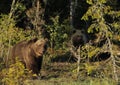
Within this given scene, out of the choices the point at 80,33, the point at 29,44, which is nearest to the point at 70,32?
the point at 80,33

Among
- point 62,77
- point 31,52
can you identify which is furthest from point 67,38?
point 62,77

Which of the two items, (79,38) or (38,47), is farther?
(79,38)

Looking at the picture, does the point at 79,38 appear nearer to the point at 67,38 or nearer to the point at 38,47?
the point at 67,38

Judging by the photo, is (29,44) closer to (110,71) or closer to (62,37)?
(110,71)

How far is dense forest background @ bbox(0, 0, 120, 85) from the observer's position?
10.4 meters

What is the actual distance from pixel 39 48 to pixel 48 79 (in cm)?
106

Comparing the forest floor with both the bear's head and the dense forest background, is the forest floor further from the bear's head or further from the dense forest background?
the bear's head

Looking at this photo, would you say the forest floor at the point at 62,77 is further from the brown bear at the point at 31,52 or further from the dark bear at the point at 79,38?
the dark bear at the point at 79,38

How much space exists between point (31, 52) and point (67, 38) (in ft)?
18.4

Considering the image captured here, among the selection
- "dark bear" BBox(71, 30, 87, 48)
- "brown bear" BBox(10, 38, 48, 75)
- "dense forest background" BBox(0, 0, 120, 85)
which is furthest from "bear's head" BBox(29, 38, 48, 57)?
"dark bear" BBox(71, 30, 87, 48)

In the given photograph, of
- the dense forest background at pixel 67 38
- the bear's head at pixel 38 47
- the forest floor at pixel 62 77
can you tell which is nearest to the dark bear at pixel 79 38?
the dense forest background at pixel 67 38

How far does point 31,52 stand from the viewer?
43.2 feet

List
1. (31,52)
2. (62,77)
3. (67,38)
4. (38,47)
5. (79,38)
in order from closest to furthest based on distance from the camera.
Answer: (62,77)
(38,47)
(31,52)
(67,38)
(79,38)

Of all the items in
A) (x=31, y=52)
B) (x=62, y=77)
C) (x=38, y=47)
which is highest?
(x=38, y=47)
